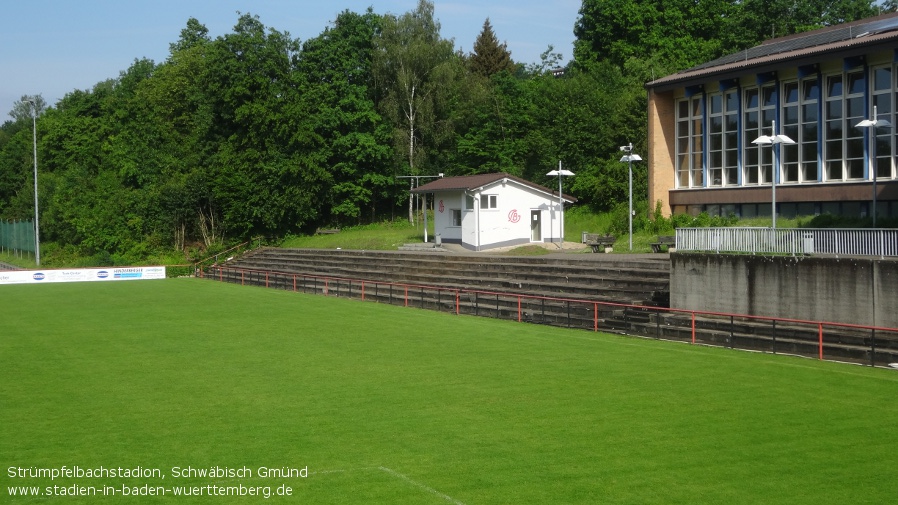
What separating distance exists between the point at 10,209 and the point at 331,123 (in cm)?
5351

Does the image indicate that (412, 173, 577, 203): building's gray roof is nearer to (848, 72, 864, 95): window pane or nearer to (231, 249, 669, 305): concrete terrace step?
(231, 249, 669, 305): concrete terrace step

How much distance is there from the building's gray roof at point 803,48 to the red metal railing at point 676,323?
486 inches

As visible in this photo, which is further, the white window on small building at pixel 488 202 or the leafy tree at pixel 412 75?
the leafy tree at pixel 412 75

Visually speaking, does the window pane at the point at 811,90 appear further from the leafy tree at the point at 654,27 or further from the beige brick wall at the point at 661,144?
the leafy tree at the point at 654,27

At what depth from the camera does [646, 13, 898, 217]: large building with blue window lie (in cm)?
3109

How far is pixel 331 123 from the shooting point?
219 ft

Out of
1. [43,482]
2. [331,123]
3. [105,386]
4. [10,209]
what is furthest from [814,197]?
[10,209]

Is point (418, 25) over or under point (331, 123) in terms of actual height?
over

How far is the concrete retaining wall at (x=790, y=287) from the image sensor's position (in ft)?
71.2

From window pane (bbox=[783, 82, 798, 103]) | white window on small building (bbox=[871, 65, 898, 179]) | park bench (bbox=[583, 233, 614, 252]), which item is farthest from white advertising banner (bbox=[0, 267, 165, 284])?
white window on small building (bbox=[871, 65, 898, 179])

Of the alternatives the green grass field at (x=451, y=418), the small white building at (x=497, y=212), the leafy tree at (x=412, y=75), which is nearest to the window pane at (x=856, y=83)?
the green grass field at (x=451, y=418)

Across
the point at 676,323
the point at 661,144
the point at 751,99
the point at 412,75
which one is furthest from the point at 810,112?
the point at 412,75

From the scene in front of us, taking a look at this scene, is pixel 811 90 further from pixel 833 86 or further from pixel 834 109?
pixel 834 109

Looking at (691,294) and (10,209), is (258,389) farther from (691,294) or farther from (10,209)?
(10,209)
